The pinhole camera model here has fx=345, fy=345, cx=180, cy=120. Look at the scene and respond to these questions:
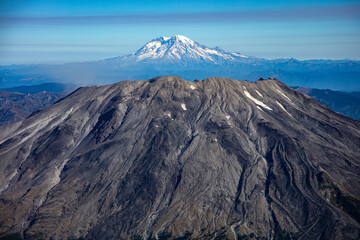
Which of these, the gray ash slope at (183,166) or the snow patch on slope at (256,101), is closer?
the gray ash slope at (183,166)

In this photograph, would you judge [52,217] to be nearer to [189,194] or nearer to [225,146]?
[189,194]

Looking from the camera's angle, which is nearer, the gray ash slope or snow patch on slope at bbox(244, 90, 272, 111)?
the gray ash slope

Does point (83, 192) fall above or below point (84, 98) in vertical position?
below

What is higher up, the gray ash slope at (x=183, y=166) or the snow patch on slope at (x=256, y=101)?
the snow patch on slope at (x=256, y=101)

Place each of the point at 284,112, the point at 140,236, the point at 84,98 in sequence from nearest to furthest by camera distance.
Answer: the point at 140,236 → the point at 284,112 → the point at 84,98

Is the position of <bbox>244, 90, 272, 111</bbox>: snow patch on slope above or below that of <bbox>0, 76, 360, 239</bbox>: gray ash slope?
above

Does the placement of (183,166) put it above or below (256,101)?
below

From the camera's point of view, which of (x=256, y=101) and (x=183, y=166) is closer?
(x=183, y=166)

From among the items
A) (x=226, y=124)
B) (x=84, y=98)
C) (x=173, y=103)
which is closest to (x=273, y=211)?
(x=226, y=124)
